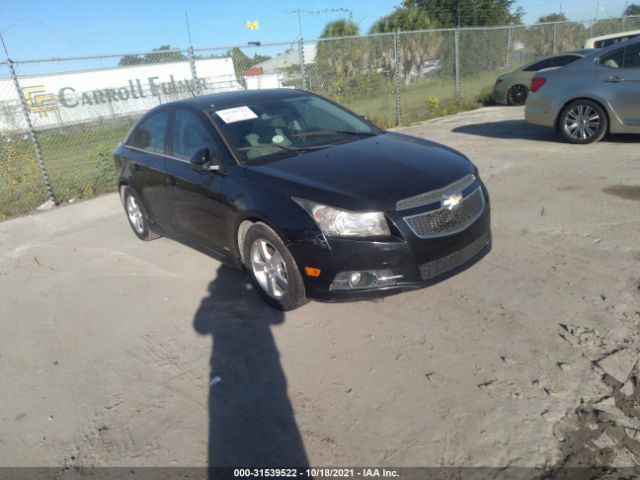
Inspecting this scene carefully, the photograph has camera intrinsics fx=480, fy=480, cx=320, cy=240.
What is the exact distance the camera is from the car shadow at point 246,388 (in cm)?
237

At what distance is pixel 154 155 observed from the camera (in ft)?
16.0

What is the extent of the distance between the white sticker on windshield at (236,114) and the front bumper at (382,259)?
1.49 metres

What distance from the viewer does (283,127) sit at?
13.9ft

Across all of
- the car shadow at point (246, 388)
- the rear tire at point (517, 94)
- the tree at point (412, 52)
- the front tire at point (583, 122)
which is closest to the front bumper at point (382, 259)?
→ the car shadow at point (246, 388)

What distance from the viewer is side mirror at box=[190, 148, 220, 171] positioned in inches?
151

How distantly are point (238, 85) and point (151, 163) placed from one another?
25.0 feet

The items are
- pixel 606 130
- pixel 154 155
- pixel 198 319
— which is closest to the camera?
pixel 198 319

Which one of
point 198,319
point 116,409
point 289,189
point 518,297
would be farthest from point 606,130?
point 116,409

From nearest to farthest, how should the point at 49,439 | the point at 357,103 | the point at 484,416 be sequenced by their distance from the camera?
the point at 484,416, the point at 49,439, the point at 357,103

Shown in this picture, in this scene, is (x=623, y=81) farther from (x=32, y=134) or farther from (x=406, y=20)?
(x=406, y=20)

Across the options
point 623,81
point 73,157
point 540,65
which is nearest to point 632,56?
point 623,81

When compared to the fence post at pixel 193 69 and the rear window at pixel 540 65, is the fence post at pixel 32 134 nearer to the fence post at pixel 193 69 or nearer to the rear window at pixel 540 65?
the fence post at pixel 193 69

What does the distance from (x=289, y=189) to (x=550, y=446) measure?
2.12 m

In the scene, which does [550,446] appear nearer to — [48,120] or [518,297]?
[518,297]
